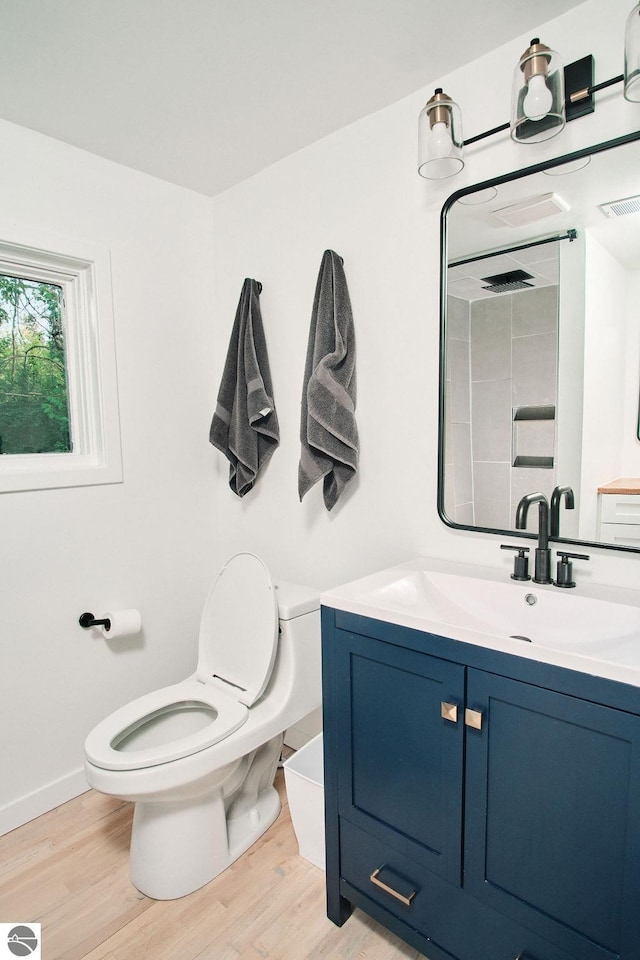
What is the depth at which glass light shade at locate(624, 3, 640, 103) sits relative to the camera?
1085 mm

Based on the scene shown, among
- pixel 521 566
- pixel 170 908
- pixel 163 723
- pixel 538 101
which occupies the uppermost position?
pixel 538 101

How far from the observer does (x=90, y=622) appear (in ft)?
6.51

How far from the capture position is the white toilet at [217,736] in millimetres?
1437

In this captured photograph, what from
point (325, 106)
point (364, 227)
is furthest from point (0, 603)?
point (325, 106)

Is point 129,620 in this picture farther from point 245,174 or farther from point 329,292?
point 245,174

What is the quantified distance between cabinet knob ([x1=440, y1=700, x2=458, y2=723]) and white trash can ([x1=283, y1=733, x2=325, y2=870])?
577mm

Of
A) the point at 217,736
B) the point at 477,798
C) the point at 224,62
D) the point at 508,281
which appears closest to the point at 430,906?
the point at 477,798

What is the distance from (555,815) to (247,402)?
158 cm

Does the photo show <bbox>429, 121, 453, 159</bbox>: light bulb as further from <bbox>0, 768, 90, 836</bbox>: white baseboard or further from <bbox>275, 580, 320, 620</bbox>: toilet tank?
<bbox>0, 768, 90, 836</bbox>: white baseboard

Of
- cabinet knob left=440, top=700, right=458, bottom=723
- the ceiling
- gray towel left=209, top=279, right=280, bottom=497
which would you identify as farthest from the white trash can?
the ceiling

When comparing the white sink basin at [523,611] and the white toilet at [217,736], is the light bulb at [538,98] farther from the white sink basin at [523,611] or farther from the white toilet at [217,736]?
the white toilet at [217,736]

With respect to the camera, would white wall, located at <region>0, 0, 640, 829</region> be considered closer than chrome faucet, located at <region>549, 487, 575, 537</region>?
No

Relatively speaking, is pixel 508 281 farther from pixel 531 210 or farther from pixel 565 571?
pixel 565 571

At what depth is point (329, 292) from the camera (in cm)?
179
